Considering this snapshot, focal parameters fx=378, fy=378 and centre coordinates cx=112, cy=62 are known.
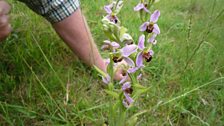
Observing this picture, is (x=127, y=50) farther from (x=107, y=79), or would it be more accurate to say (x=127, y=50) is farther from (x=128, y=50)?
→ (x=107, y=79)

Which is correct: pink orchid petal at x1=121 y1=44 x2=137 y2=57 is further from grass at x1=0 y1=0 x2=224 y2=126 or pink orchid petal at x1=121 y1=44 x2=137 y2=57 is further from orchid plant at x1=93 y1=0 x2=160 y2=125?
grass at x1=0 y1=0 x2=224 y2=126

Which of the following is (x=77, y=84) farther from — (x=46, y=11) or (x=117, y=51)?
(x=117, y=51)

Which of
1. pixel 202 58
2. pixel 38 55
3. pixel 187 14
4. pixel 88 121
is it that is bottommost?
pixel 187 14

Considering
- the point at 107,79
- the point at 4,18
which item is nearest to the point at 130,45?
the point at 107,79

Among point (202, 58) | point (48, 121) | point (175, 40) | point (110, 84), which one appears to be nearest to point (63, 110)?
point (48, 121)

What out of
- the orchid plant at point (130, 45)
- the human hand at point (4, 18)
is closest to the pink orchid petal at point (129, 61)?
the orchid plant at point (130, 45)
